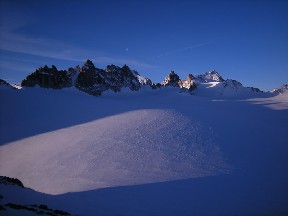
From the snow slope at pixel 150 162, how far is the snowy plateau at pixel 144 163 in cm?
8

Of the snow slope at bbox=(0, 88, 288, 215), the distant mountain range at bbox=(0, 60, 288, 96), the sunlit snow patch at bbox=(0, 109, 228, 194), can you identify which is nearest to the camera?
the snow slope at bbox=(0, 88, 288, 215)

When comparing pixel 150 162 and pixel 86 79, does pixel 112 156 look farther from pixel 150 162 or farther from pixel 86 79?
pixel 86 79

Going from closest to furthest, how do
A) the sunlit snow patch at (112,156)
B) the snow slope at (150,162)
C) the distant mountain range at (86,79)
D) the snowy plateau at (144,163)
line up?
the snowy plateau at (144,163) < the snow slope at (150,162) < the sunlit snow patch at (112,156) < the distant mountain range at (86,79)

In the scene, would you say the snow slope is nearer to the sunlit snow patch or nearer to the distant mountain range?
the sunlit snow patch

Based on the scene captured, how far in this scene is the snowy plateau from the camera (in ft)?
51.7

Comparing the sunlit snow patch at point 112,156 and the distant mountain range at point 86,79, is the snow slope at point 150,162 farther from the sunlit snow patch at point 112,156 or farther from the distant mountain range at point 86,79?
the distant mountain range at point 86,79

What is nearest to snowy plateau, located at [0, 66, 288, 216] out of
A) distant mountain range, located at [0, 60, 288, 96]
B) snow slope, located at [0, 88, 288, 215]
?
snow slope, located at [0, 88, 288, 215]

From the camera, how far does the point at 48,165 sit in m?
23.7

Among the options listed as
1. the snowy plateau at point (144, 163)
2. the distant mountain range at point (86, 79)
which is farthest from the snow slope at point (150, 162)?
the distant mountain range at point (86, 79)

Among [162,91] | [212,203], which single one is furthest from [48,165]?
[162,91]

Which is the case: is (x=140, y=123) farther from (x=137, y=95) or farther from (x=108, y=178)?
(x=137, y=95)

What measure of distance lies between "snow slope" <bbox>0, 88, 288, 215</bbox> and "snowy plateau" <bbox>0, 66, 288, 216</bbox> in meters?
0.08

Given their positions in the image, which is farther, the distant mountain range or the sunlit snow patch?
the distant mountain range

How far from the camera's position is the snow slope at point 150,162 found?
53.0 ft
